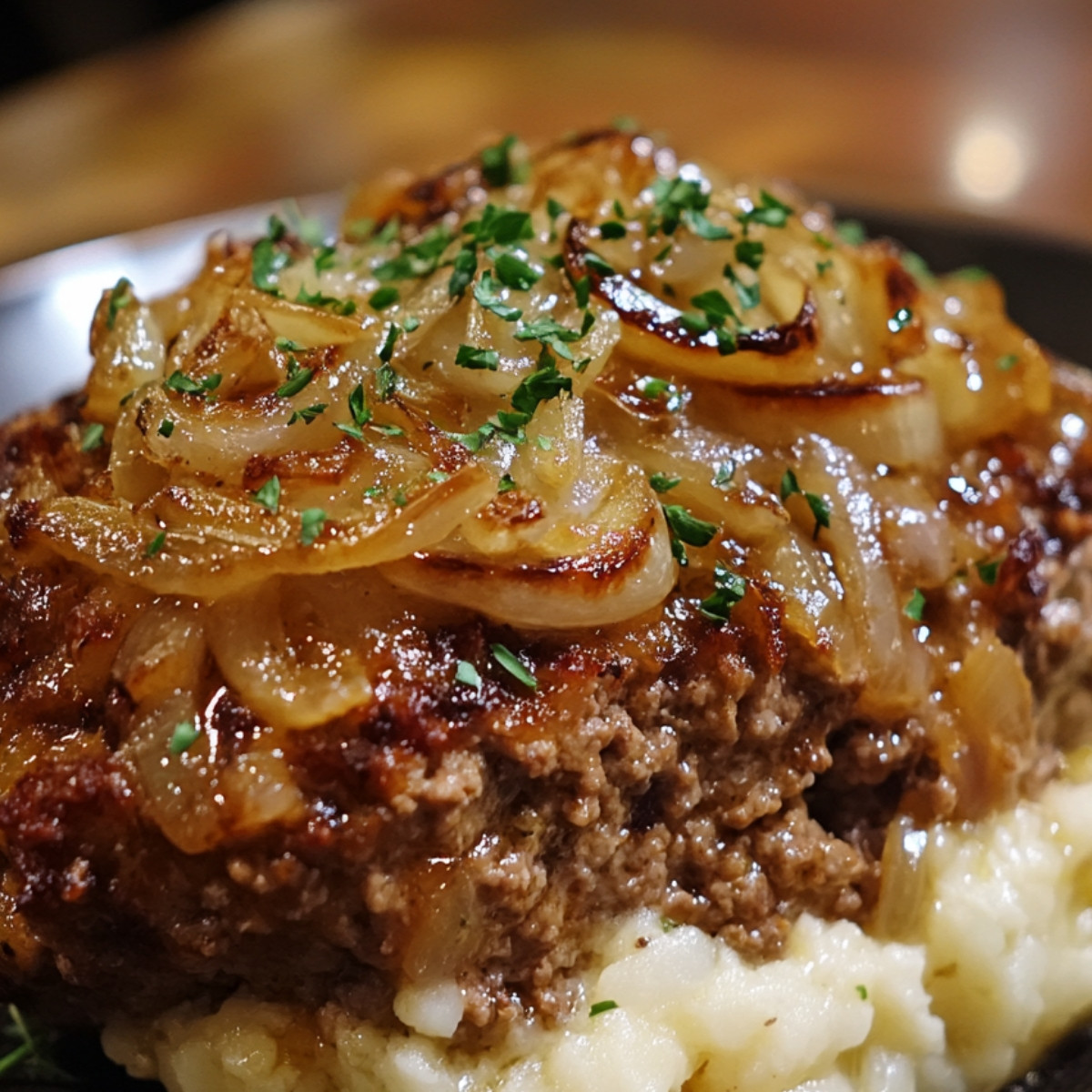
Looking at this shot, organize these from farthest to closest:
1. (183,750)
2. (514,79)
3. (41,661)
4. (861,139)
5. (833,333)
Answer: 1. (514,79)
2. (861,139)
3. (833,333)
4. (41,661)
5. (183,750)

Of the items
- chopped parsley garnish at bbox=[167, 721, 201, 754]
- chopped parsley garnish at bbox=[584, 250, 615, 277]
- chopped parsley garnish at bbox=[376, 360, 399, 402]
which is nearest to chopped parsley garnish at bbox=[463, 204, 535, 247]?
chopped parsley garnish at bbox=[584, 250, 615, 277]

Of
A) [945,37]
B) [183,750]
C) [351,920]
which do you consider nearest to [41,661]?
[183,750]

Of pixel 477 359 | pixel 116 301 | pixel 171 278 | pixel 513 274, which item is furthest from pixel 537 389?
pixel 171 278

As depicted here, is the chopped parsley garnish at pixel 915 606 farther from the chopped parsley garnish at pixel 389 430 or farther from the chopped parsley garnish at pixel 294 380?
the chopped parsley garnish at pixel 294 380

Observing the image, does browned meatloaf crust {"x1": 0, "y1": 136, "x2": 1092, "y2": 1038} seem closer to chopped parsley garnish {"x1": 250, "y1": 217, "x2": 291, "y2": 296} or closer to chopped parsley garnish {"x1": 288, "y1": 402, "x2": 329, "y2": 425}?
chopped parsley garnish {"x1": 288, "y1": 402, "x2": 329, "y2": 425}

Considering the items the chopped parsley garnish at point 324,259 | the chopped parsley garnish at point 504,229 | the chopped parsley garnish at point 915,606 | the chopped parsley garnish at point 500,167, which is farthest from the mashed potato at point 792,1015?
the chopped parsley garnish at point 500,167

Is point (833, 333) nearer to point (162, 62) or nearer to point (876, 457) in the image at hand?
point (876, 457)
